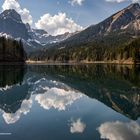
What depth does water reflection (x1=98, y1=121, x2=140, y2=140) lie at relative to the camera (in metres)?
24.1

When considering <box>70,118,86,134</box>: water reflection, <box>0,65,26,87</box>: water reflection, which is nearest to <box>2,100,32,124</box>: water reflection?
<box>70,118,86,134</box>: water reflection

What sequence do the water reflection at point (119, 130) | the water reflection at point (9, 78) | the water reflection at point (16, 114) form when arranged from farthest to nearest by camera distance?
the water reflection at point (9, 78) < the water reflection at point (16, 114) < the water reflection at point (119, 130)

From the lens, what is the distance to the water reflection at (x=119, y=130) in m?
24.1

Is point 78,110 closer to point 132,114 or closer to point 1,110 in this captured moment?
point 132,114

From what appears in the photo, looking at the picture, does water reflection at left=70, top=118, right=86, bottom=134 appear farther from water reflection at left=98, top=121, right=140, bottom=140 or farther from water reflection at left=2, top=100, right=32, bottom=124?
water reflection at left=2, top=100, right=32, bottom=124

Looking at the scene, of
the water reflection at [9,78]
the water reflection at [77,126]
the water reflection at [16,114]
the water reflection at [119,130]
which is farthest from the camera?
the water reflection at [9,78]

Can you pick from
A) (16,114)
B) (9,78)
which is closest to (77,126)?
(16,114)

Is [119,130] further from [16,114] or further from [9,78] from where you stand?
[9,78]

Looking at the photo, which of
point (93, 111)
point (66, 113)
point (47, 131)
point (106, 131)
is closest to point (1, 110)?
point (66, 113)

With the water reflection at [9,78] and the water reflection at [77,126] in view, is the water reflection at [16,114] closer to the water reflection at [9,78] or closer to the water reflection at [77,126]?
the water reflection at [77,126]

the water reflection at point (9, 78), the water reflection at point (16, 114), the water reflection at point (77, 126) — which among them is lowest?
the water reflection at point (9, 78)

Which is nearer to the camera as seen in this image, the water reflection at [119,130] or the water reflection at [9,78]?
the water reflection at [119,130]

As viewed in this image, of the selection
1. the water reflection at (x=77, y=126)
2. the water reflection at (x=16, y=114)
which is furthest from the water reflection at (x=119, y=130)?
the water reflection at (x=16, y=114)

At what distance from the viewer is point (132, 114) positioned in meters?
34.0
